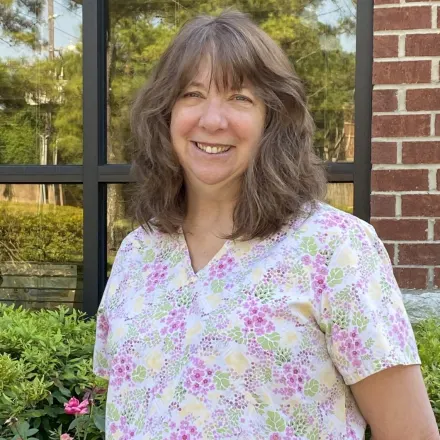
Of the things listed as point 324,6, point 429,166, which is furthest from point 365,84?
point 324,6

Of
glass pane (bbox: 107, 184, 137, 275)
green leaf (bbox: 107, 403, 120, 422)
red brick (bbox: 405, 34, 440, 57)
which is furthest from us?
glass pane (bbox: 107, 184, 137, 275)

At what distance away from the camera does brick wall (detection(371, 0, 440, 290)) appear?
104 inches

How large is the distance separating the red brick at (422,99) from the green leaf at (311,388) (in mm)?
1607

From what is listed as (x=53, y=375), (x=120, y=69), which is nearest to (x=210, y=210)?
(x=53, y=375)

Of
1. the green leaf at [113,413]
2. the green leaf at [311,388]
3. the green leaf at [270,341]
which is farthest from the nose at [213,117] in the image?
the green leaf at [113,413]

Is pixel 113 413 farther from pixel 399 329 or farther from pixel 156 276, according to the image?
pixel 399 329

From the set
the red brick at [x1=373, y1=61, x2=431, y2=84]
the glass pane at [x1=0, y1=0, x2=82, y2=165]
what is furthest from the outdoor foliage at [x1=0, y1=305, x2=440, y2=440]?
the glass pane at [x1=0, y1=0, x2=82, y2=165]

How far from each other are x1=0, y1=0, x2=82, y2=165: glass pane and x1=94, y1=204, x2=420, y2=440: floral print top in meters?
2.42

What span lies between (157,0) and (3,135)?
1.17 m

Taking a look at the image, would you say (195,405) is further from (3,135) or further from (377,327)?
(3,135)

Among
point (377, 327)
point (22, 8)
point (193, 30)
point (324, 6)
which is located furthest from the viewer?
point (22, 8)

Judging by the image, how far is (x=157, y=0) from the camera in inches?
141

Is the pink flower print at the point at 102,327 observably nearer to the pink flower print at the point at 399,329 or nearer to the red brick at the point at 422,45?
the pink flower print at the point at 399,329

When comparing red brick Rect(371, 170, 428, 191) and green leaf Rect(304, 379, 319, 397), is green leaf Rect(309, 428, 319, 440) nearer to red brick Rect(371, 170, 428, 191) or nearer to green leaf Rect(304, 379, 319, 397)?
green leaf Rect(304, 379, 319, 397)
